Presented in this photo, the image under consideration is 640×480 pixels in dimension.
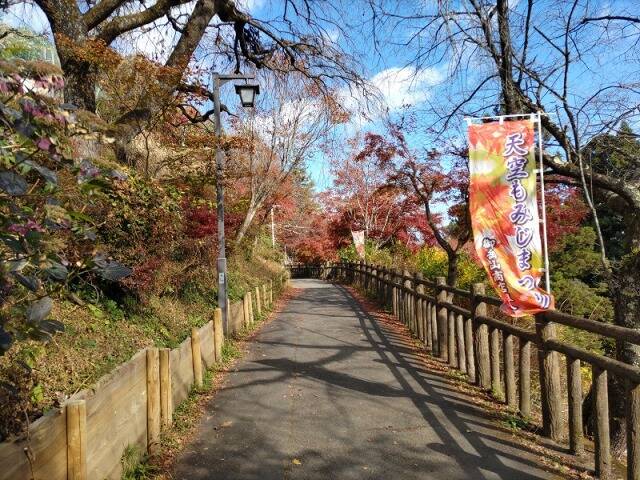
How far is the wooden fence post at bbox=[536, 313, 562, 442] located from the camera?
458 centimetres

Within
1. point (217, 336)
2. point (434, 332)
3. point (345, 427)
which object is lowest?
point (345, 427)

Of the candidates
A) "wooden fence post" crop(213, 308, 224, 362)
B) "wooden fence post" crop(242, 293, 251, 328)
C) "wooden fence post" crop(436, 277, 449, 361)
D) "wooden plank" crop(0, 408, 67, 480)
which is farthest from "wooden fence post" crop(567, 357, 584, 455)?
"wooden fence post" crop(242, 293, 251, 328)

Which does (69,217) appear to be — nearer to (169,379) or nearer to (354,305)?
(169,379)

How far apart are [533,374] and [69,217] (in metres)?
8.11

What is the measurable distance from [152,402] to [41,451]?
5.59 feet

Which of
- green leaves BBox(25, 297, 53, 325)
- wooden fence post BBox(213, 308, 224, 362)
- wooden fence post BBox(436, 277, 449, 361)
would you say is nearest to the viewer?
green leaves BBox(25, 297, 53, 325)

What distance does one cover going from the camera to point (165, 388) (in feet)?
14.9

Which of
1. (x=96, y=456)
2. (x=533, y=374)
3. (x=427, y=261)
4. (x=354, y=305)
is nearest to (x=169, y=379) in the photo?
(x=96, y=456)

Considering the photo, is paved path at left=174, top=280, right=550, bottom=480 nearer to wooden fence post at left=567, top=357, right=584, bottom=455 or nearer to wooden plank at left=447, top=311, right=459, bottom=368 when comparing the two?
wooden fence post at left=567, top=357, right=584, bottom=455

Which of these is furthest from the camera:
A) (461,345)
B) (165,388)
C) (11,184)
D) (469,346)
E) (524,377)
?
(461,345)

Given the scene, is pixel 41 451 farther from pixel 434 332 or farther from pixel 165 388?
pixel 434 332

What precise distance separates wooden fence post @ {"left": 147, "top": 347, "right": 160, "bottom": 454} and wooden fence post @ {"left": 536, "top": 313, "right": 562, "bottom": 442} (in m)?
3.60

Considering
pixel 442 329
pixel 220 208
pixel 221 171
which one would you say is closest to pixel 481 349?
pixel 442 329

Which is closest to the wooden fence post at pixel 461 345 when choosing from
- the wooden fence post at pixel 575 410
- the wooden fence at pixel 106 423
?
the wooden fence post at pixel 575 410
